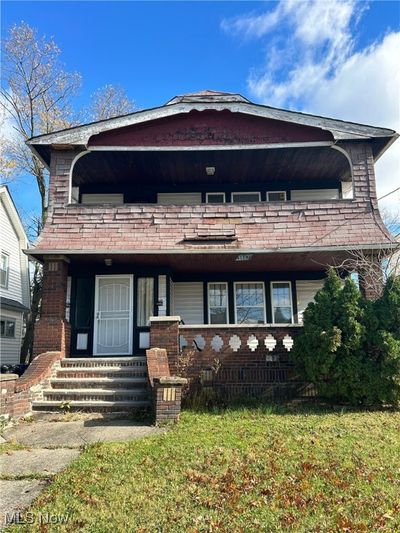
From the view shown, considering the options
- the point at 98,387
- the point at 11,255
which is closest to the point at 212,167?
the point at 98,387

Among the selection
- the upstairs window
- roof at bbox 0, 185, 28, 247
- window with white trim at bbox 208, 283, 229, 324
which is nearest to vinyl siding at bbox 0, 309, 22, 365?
the upstairs window

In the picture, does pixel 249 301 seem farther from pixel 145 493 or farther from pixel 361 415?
pixel 145 493

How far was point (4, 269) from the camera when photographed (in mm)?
19969

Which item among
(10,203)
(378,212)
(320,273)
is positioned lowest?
(320,273)

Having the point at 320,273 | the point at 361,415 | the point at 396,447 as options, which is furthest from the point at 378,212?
the point at 396,447

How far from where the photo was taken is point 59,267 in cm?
1055

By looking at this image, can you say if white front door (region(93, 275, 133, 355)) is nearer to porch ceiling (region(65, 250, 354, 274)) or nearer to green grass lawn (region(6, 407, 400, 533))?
porch ceiling (region(65, 250, 354, 274))

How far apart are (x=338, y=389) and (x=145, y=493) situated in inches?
187

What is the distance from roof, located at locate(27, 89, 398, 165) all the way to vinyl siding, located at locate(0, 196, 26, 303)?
9809mm

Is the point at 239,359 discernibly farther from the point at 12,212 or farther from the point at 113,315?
the point at 12,212

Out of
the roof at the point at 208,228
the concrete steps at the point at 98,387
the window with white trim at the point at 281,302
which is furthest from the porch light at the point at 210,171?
the concrete steps at the point at 98,387

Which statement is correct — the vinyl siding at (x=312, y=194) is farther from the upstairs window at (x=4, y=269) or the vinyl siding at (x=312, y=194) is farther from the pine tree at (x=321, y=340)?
the upstairs window at (x=4, y=269)

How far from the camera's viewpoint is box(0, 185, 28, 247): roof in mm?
20095

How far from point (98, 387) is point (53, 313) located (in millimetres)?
2523
